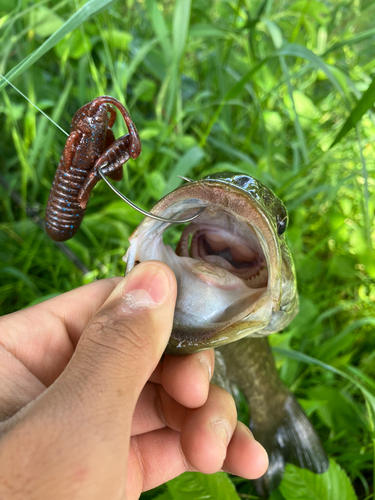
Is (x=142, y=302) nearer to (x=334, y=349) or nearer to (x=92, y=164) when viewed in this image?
(x=92, y=164)

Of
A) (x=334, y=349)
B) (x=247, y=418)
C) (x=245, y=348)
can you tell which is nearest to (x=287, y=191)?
(x=334, y=349)

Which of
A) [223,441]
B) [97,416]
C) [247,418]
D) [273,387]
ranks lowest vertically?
[247,418]

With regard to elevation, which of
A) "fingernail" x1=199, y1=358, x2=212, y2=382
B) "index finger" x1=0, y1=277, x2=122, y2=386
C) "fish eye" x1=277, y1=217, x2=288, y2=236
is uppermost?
"fish eye" x1=277, y1=217, x2=288, y2=236

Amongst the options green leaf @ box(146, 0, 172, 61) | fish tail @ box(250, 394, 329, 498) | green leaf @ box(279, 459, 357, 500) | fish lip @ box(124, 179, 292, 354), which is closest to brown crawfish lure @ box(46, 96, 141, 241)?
fish lip @ box(124, 179, 292, 354)

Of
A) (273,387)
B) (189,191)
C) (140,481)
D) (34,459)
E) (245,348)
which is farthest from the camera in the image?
(273,387)

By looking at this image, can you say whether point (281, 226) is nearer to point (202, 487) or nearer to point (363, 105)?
point (363, 105)

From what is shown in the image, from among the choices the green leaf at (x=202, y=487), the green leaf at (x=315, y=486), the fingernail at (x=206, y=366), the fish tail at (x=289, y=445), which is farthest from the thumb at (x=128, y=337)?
the fish tail at (x=289, y=445)

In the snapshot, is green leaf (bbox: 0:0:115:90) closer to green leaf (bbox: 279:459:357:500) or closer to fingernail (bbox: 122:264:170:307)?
fingernail (bbox: 122:264:170:307)
